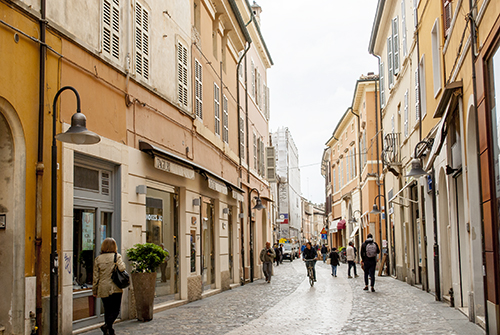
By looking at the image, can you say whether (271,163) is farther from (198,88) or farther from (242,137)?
(198,88)

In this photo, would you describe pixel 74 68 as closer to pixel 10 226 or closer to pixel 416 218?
pixel 10 226

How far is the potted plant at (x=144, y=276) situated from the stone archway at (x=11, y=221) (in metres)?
3.42

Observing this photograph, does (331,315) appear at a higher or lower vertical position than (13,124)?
lower

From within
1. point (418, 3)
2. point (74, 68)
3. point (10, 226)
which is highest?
point (418, 3)

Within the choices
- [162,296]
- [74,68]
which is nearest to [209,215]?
[162,296]

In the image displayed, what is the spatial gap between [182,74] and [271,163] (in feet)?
63.3

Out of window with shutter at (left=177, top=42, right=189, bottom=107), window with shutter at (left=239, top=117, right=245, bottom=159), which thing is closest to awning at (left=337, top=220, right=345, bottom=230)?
window with shutter at (left=239, top=117, right=245, bottom=159)

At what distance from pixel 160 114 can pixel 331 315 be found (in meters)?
5.95

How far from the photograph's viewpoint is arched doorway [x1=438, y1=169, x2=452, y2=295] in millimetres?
15383

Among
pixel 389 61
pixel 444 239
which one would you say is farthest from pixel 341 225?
pixel 444 239

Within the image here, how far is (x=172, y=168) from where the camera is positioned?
13805mm

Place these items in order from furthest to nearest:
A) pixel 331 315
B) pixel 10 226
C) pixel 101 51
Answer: pixel 331 315, pixel 101 51, pixel 10 226

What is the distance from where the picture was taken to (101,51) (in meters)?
11.1

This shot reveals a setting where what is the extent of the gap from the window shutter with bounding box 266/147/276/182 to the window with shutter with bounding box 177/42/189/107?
18.0 metres
